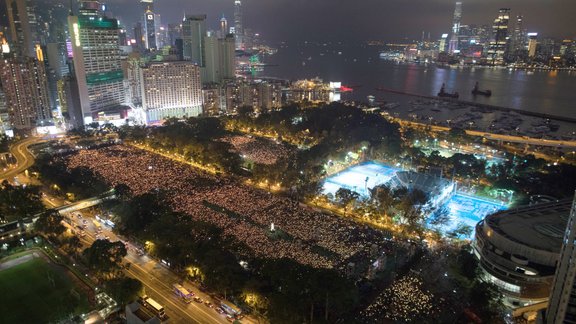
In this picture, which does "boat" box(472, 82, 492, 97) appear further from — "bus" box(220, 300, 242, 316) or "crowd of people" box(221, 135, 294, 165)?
"bus" box(220, 300, 242, 316)

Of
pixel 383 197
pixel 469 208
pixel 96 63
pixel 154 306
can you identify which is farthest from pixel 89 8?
pixel 469 208

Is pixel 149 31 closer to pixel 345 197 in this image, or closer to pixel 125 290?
pixel 345 197

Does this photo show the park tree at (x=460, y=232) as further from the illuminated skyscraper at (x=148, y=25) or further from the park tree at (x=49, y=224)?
the illuminated skyscraper at (x=148, y=25)

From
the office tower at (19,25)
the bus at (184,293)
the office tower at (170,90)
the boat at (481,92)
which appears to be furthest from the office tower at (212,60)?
the bus at (184,293)

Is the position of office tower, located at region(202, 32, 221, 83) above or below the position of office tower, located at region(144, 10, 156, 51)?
A: below

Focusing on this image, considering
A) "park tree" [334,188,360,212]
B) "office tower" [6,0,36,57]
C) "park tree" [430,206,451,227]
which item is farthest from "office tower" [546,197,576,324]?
"office tower" [6,0,36,57]
